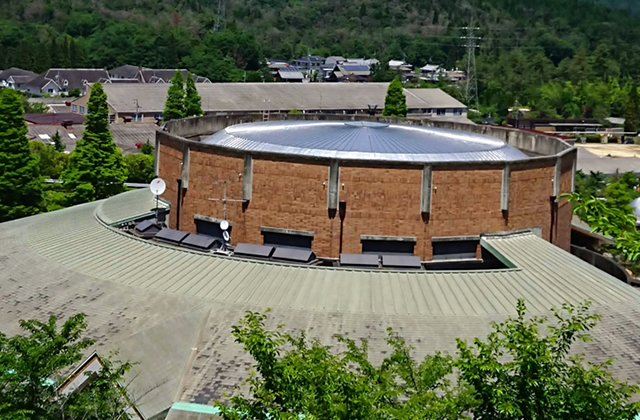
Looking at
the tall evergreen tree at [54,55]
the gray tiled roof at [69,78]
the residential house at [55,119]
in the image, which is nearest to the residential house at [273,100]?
the residential house at [55,119]

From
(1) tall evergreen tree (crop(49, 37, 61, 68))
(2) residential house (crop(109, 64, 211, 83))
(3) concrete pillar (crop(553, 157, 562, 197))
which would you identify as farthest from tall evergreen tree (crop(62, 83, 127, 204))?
Result: (1) tall evergreen tree (crop(49, 37, 61, 68))

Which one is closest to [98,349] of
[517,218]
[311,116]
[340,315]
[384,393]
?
[340,315]

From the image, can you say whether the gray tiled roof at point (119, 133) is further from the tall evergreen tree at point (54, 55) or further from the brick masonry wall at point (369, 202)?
the tall evergreen tree at point (54, 55)

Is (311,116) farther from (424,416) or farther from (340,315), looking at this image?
(424,416)

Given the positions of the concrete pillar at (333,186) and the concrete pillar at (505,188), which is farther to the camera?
the concrete pillar at (505,188)

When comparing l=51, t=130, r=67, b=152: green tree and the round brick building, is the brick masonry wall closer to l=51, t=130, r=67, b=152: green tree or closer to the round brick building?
the round brick building

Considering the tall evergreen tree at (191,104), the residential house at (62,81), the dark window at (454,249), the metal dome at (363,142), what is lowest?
the dark window at (454,249)

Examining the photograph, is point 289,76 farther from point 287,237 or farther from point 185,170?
point 287,237
